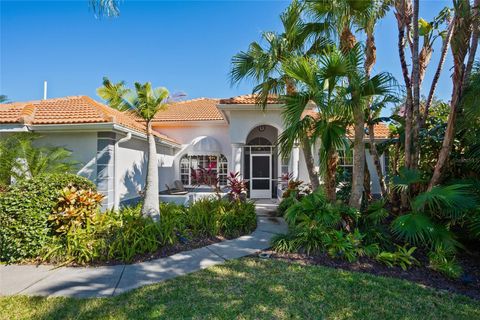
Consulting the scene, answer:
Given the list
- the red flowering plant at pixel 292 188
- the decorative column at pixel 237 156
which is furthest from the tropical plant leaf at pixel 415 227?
the decorative column at pixel 237 156

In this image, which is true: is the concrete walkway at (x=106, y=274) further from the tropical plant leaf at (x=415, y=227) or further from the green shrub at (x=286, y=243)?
the tropical plant leaf at (x=415, y=227)

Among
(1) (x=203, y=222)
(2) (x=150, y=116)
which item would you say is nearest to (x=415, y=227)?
(1) (x=203, y=222)

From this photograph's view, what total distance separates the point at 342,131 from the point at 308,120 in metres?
1.34

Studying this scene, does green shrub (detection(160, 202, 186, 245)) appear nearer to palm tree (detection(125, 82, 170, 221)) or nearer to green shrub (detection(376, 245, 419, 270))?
palm tree (detection(125, 82, 170, 221))

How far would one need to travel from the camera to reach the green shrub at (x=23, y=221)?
7.53 meters

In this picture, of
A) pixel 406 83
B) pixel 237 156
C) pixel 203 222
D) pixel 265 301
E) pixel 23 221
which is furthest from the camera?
pixel 237 156

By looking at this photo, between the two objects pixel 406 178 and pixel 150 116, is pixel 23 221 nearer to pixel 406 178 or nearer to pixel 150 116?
pixel 150 116

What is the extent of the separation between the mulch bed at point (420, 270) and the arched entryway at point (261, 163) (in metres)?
11.6

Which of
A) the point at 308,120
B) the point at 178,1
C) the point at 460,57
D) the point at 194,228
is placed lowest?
the point at 194,228

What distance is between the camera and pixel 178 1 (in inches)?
492

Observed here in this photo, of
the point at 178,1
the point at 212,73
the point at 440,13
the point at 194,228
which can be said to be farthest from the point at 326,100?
the point at 212,73

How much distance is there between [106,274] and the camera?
6840 mm

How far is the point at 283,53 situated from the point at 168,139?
1302cm

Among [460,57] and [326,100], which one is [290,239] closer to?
[326,100]
